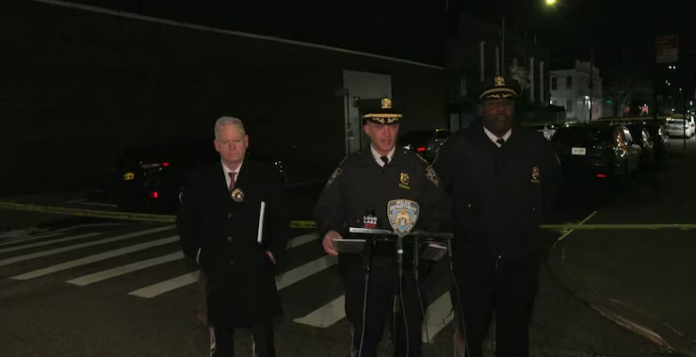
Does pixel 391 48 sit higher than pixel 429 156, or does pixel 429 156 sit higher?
pixel 391 48

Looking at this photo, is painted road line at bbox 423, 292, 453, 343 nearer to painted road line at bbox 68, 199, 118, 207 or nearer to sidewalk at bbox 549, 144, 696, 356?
sidewalk at bbox 549, 144, 696, 356

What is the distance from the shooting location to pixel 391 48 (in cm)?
4044

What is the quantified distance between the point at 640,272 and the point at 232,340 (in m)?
5.25

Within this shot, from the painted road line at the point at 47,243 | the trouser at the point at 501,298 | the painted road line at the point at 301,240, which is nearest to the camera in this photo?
the trouser at the point at 501,298

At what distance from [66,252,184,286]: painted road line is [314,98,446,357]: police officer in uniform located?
5.07 metres

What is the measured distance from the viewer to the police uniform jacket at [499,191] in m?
3.88

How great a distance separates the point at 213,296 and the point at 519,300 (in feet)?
6.03

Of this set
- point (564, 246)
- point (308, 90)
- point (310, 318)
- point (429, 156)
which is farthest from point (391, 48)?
point (310, 318)

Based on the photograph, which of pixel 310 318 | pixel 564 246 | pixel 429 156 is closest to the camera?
pixel 310 318

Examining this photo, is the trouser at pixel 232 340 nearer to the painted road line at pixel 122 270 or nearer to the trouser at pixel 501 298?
the trouser at pixel 501 298

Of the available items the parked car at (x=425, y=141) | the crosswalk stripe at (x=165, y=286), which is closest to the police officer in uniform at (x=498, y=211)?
the crosswalk stripe at (x=165, y=286)

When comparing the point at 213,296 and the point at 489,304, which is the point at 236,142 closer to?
the point at 213,296

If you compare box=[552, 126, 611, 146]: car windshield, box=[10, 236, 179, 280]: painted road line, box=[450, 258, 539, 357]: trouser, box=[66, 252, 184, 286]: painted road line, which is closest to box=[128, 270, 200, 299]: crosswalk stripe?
box=[66, 252, 184, 286]: painted road line

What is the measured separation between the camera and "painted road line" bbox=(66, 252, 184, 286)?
310 inches
